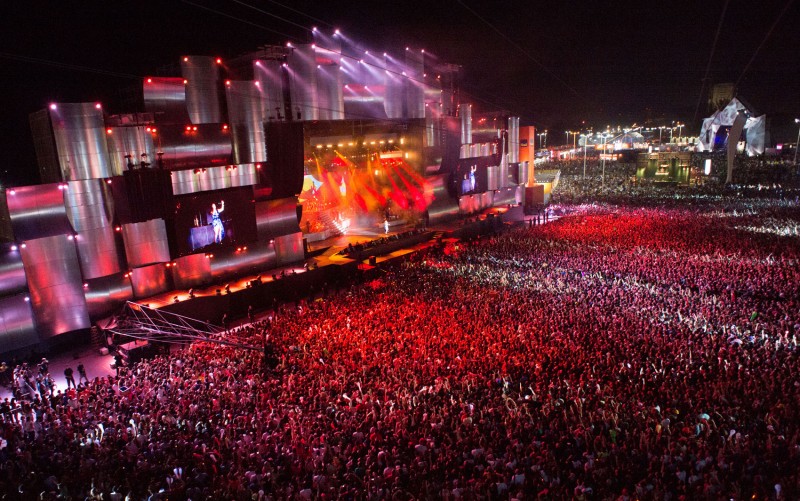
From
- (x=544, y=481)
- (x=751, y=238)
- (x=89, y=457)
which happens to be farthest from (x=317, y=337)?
(x=751, y=238)

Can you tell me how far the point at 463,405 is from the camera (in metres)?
8.45

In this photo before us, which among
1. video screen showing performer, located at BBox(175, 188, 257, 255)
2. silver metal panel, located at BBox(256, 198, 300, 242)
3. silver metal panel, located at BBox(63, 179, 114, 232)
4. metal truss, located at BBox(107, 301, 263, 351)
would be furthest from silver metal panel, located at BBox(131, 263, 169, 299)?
silver metal panel, located at BBox(256, 198, 300, 242)

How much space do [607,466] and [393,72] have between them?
2459 centimetres

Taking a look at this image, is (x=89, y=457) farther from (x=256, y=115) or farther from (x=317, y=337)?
(x=256, y=115)

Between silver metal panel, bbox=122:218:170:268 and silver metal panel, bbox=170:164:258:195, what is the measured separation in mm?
1499

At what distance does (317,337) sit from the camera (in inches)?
484

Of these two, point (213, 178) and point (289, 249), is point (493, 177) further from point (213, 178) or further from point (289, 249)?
point (213, 178)

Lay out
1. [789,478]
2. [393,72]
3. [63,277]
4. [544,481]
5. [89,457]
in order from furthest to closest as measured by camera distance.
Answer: [393,72], [63,277], [89,457], [544,481], [789,478]

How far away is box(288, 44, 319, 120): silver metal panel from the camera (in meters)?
21.6

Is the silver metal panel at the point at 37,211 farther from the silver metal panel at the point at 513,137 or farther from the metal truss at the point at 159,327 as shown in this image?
the silver metal panel at the point at 513,137

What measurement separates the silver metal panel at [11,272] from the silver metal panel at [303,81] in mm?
11956

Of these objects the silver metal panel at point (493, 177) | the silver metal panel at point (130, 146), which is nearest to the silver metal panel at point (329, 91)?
the silver metal panel at point (130, 146)

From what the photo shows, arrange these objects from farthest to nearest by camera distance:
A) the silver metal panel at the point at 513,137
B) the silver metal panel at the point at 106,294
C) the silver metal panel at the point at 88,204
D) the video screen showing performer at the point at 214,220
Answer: the silver metal panel at the point at 513,137 < the video screen showing performer at the point at 214,220 < the silver metal panel at the point at 106,294 < the silver metal panel at the point at 88,204

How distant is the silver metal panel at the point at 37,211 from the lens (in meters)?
14.1
